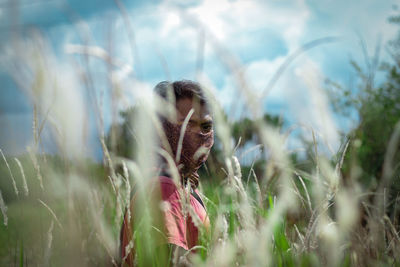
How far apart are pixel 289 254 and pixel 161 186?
0.50 metres

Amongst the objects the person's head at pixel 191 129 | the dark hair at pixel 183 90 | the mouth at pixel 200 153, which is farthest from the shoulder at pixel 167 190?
the dark hair at pixel 183 90

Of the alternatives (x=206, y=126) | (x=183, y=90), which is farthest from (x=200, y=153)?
(x=183, y=90)

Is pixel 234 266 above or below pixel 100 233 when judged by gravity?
below

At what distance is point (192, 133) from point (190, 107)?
5.5 inches

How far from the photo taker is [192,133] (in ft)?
5.61

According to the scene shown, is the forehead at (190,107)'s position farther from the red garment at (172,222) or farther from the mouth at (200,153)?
the red garment at (172,222)

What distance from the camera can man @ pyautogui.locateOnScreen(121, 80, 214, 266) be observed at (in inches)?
46.4

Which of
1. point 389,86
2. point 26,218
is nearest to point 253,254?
point 26,218

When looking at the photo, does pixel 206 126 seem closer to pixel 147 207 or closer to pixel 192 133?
pixel 192 133

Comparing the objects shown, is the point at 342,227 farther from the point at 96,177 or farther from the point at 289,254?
the point at 96,177

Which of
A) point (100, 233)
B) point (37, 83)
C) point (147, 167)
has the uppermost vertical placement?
point (37, 83)

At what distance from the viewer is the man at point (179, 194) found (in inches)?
46.4

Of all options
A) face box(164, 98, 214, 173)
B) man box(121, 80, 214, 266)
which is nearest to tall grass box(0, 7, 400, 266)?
man box(121, 80, 214, 266)

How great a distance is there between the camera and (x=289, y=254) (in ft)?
4.23
